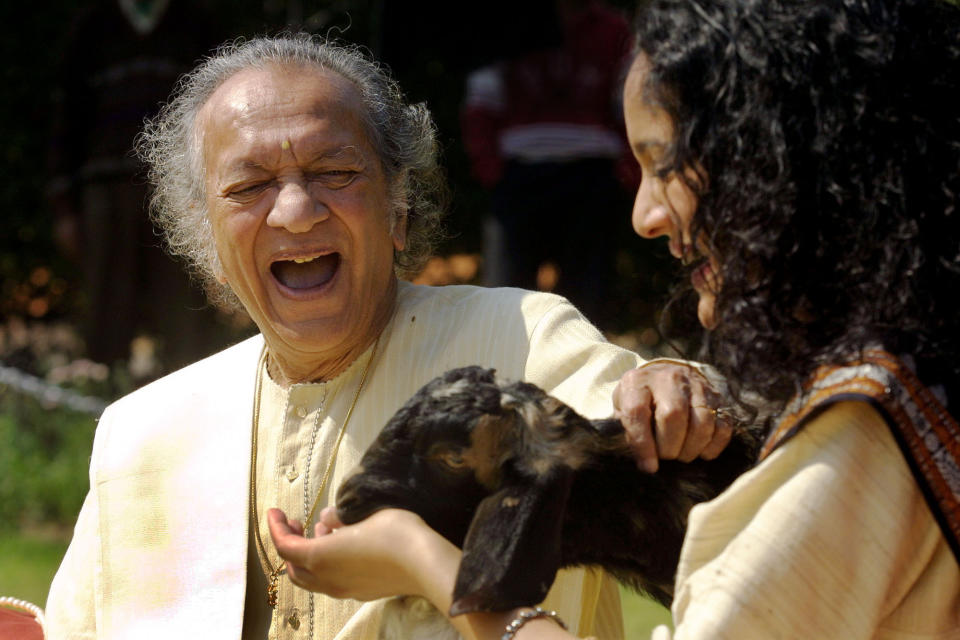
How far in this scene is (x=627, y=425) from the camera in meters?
2.23

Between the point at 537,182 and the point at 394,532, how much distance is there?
403 cm

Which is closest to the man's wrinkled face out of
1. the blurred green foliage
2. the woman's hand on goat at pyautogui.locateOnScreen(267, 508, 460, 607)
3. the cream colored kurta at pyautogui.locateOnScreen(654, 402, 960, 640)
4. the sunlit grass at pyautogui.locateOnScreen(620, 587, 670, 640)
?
the woman's hand on goat at pyautogui.locateOnScreen(267, 508, 460, 607)

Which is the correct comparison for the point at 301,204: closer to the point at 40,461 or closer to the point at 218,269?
the point at 218,269

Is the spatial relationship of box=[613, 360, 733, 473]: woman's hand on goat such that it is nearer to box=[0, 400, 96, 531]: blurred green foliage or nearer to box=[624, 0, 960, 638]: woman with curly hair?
box=[624, 0, 960, 638]: woman with curly hair

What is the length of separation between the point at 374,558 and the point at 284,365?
2.88 ft

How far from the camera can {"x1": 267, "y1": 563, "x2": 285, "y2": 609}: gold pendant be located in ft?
8.61

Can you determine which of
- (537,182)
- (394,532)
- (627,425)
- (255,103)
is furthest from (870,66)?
(537,182)

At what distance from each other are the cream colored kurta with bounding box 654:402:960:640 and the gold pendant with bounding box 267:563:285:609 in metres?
1.06

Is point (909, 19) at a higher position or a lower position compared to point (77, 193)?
higher

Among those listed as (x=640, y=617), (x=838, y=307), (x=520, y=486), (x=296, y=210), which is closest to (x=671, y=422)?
(x=520, y=486)

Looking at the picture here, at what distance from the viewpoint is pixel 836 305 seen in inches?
74.4

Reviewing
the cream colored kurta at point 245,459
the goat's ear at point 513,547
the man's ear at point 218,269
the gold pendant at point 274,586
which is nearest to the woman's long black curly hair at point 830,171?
the goat's ear at point 513,547

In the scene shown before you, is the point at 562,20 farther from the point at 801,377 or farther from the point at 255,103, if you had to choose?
the point at 801,377

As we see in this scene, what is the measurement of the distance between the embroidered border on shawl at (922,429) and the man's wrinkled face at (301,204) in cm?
119
